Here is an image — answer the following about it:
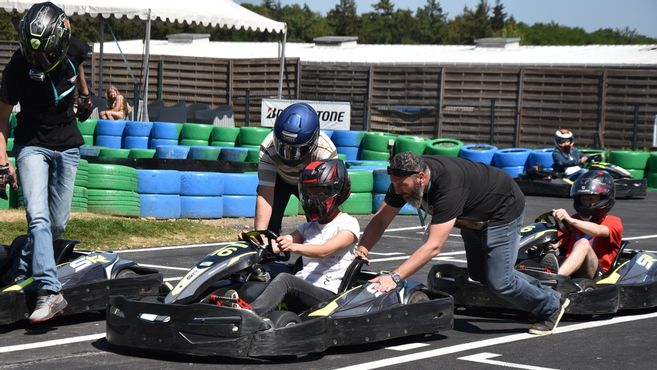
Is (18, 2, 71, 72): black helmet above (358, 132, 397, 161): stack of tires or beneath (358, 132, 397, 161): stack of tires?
above

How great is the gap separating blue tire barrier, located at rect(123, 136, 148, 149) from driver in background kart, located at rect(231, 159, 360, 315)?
47.8ft

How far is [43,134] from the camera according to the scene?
7.16 m

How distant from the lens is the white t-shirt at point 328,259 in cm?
698

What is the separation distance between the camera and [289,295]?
6711mm

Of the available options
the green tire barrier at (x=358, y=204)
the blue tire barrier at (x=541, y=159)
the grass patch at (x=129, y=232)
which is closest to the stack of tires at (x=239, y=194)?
the grass patch at (x=129, y=232)

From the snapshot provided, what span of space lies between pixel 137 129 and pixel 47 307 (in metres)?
14.7

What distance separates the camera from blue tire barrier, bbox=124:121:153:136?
21406 mm

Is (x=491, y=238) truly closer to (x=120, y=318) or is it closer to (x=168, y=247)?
(x=120, y=318)

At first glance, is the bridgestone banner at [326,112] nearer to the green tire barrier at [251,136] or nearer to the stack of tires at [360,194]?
the green tire barrier at [251,136]

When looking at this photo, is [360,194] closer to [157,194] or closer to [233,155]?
[157,194]

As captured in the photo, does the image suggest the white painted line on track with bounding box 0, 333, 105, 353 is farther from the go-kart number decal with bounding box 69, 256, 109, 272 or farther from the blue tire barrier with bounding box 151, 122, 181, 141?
the blue tire barrier with bounding box 151, 122, 181, 141

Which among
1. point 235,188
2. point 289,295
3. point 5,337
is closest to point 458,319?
point 289,295

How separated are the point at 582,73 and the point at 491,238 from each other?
22.6m

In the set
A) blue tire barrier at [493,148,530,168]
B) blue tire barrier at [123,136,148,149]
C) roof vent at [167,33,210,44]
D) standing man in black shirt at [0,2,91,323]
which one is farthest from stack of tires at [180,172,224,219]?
roof vent at [167,33,210,44]
